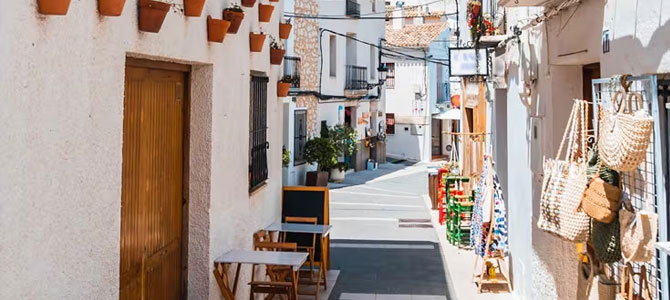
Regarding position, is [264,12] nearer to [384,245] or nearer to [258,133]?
[258,133]

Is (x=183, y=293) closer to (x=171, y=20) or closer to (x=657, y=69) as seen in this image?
(x=171, y=20)

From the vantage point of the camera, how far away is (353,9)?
23875mm

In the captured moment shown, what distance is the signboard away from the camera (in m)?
9.27

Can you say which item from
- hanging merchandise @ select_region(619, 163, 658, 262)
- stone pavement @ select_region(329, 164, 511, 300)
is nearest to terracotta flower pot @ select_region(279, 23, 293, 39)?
stone pavement @ select_region(329, 164, 511, 300)

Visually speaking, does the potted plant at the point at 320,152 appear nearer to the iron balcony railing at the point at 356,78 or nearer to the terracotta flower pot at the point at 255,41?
the iron balcony railing at the point at 356,78

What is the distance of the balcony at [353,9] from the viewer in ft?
76.9

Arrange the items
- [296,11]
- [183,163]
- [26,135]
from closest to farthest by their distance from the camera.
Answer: [26,135]
[183,163]
[296,11]

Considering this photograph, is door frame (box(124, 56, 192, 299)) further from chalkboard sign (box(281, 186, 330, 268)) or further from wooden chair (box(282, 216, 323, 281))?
chalkboard sign (box(281, 186, 330, 268))

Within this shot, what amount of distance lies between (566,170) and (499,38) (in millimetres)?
5390

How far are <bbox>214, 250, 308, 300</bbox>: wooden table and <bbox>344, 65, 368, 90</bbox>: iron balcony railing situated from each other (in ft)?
59.7

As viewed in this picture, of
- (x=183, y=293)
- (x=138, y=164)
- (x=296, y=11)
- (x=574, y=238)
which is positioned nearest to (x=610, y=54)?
(x=574, y=238)

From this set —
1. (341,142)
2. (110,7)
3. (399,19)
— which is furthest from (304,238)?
(399,19)

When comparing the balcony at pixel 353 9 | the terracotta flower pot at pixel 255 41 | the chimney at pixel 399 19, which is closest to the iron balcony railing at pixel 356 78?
the balcony at pixel 353 9

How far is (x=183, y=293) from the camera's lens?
521 centimetres
